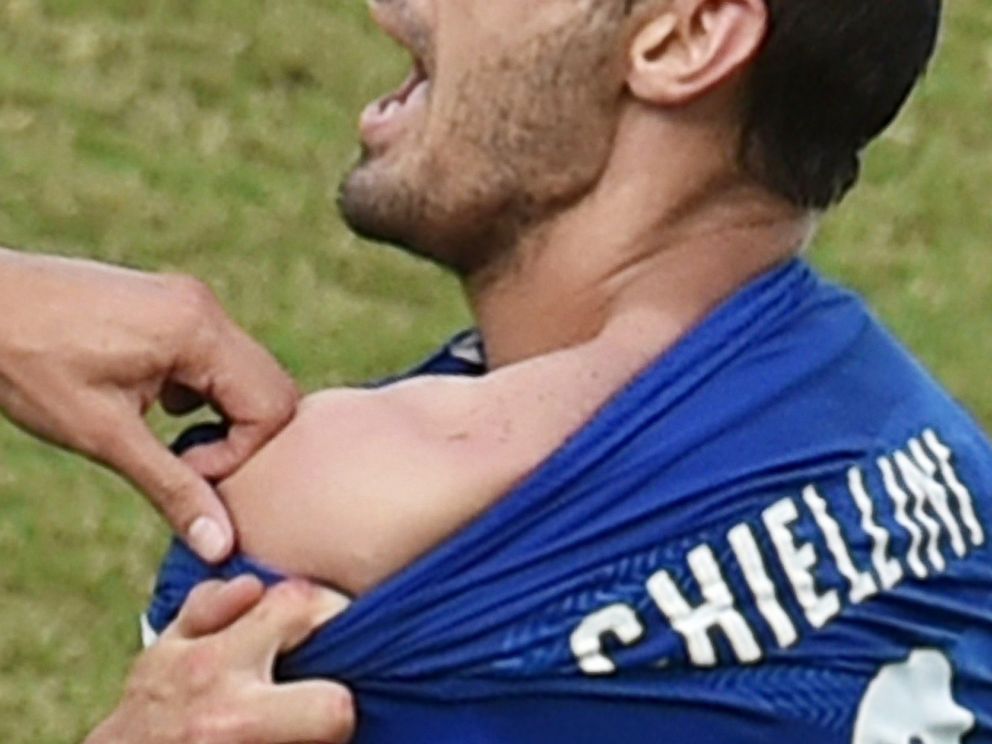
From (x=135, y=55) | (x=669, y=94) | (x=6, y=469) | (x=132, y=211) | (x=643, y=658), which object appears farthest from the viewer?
(x=135, y=55)

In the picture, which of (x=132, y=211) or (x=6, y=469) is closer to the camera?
(x=6, y=469)

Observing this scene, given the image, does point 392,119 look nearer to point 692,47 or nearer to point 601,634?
point 692,47

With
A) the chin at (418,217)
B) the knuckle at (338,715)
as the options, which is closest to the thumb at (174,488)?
the knuckle at (338,715)

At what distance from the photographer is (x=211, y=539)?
8.50 feet

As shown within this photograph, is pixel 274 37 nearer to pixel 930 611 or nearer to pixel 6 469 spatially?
pixel 6 469

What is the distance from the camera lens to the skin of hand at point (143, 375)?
2627mm

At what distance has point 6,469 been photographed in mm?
5750

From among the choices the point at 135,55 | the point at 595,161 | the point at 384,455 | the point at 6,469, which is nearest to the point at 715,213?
the point at 595,161

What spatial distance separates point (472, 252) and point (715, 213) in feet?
0.71

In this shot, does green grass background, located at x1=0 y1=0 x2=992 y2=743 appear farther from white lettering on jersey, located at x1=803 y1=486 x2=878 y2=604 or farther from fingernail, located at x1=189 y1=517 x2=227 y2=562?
white lettering on jersey, located at x1=803 y1=486 x2=878 y2=604

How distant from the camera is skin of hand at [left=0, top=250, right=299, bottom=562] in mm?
2627

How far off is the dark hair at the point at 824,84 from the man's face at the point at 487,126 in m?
0.13

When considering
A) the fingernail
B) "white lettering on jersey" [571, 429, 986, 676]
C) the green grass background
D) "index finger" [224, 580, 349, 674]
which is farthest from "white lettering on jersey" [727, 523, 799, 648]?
the green grass background

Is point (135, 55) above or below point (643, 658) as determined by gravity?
below
